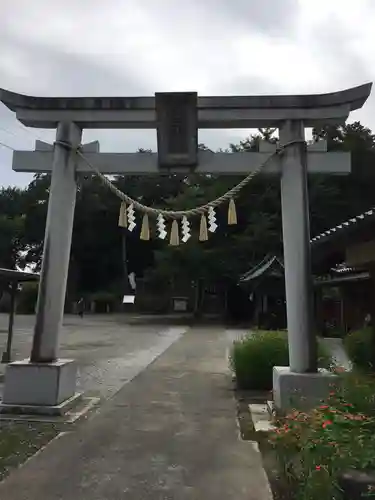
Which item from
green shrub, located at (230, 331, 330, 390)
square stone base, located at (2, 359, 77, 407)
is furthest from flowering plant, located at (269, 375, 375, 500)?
green shrub, located at (230, 331, 330, 390)

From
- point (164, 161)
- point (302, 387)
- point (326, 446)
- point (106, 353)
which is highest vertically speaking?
point (164, 161)

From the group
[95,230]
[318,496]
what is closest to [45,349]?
[318,496]

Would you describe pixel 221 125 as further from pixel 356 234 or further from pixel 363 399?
pixel 363 399

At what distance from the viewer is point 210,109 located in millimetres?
7609

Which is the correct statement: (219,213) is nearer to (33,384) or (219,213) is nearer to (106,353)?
(106,353)

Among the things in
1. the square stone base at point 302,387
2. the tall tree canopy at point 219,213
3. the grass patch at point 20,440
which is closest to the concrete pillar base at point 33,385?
the grass patch at point 20,440

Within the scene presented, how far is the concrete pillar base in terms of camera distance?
7086 mm

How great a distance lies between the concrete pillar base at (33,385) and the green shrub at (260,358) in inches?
139

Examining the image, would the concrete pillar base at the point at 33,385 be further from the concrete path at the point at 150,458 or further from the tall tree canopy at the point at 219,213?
the tall tree canopy at the point at 219,213

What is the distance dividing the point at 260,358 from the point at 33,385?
13.1 ft

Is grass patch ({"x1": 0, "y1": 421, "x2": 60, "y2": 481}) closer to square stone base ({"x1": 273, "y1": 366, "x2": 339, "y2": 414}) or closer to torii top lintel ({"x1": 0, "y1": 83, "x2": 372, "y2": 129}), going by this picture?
square stone base ({"x1": 273, "y1": 366, "x2": 339, "y2": 414})

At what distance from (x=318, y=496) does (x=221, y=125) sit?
5.75 m

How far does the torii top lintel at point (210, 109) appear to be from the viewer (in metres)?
7.46

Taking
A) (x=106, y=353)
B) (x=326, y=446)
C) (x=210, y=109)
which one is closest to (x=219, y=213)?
(x=106, y=353)
